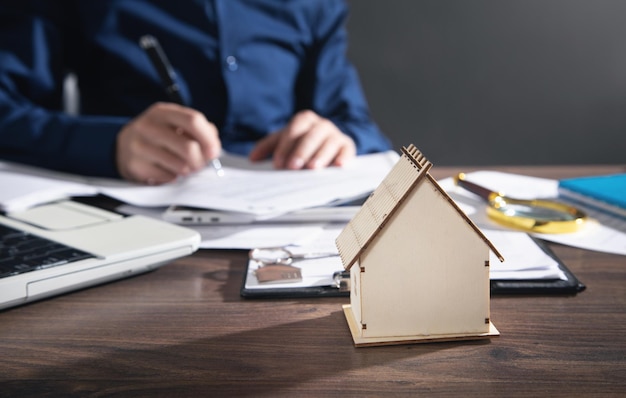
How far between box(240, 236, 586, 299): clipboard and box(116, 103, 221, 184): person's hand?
1.37ft

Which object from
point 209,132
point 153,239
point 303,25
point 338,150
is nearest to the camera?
point 153,239

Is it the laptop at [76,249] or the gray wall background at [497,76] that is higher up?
the gray wall background at [497,76]

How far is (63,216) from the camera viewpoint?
74cm

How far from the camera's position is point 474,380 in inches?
16.5

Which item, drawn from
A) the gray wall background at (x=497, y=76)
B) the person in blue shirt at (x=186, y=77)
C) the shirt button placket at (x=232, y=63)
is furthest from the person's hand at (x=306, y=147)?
the gray wall background at (x=497, y=76)

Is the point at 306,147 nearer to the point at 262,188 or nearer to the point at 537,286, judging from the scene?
the point at 262,188

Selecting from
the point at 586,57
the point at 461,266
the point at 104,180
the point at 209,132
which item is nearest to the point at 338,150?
the point at 209,132

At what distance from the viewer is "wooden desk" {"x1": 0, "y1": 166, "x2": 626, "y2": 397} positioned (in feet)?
1.37

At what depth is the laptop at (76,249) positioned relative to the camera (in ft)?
1.81

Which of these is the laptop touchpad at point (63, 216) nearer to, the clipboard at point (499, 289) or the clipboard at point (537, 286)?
the clipboard at point (499, 289)

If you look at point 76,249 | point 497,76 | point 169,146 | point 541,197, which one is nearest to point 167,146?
point 169,146

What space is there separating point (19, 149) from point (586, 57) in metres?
1.51

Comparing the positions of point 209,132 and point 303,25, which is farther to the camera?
point 303,25

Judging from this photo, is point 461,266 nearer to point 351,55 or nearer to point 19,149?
point 19,149
